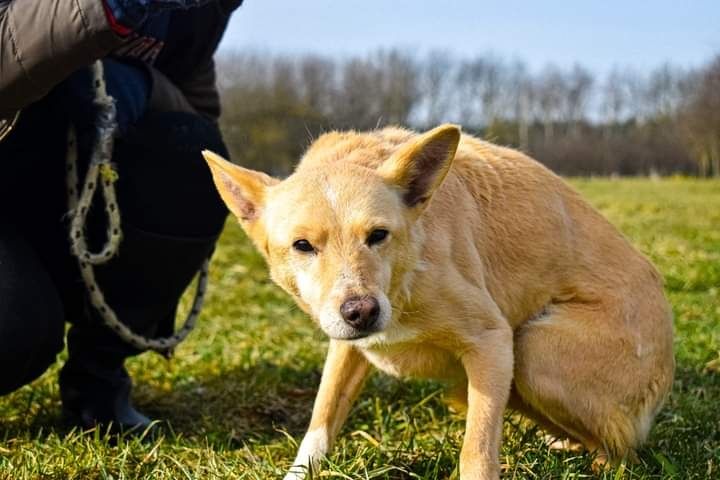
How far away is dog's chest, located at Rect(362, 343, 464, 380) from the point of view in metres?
3.15

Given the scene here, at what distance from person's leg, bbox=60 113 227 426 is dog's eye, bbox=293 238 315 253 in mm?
1217

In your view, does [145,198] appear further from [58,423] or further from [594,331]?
[594,331]

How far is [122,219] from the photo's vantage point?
153 inches

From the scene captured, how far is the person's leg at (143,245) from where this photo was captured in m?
3.91

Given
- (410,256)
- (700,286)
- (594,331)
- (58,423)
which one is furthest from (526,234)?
(700,286)

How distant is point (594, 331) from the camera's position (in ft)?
10.9

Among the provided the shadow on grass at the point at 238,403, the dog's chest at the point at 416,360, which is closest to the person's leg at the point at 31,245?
the shadow on grass at the point at 238,403

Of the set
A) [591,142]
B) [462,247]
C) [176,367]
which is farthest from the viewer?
[591,142]

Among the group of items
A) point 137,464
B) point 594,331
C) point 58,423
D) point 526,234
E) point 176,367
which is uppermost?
point 526,234

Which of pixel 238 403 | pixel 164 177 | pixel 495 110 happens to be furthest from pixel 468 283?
pixel 495 110

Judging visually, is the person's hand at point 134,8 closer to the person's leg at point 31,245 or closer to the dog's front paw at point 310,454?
the person's leg at point 31,245

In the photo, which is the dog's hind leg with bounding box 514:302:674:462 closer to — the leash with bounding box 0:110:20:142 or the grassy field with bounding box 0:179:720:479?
the grassy field with bounding box 0:179:720:479

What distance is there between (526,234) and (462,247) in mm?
383

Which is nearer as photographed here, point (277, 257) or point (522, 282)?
point (277, 257)
